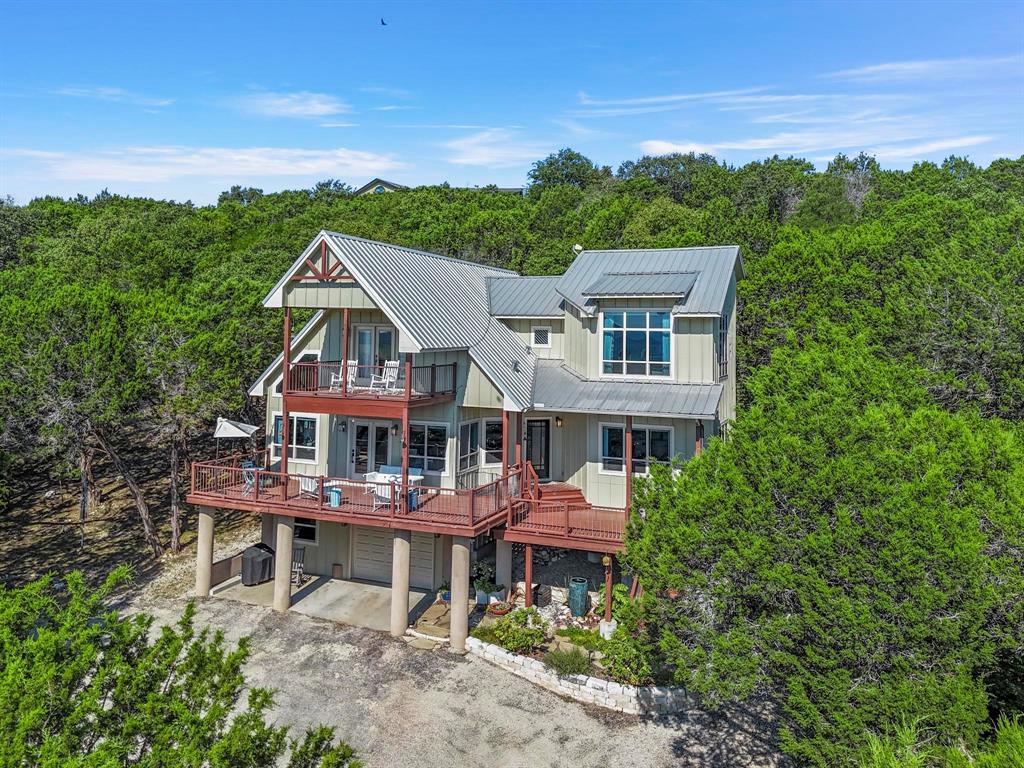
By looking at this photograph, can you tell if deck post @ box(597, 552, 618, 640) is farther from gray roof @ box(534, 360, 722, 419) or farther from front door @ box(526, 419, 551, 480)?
front door @ box(526, 419, 551, 480)

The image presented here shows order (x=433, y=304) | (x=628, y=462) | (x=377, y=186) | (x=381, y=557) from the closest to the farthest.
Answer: (x=628, y=462) < (x=433, y=304) < (x=381, y=557) < (x=377, y=186)

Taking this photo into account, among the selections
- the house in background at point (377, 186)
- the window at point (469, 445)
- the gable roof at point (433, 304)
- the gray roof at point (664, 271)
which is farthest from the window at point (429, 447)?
the house in background at point (377, 186)

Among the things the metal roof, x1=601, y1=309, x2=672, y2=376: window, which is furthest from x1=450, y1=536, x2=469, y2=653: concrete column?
the metal roof

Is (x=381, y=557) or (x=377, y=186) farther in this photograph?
(x=377, y=186)

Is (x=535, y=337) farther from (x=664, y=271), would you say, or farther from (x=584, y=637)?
(x=584, y=637)

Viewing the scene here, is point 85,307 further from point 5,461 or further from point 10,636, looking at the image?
point 10,636

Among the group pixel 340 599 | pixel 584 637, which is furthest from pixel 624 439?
pixel 340 599

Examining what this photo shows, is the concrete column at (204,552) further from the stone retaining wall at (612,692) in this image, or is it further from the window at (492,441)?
the stone retaining wall at (612,692)
